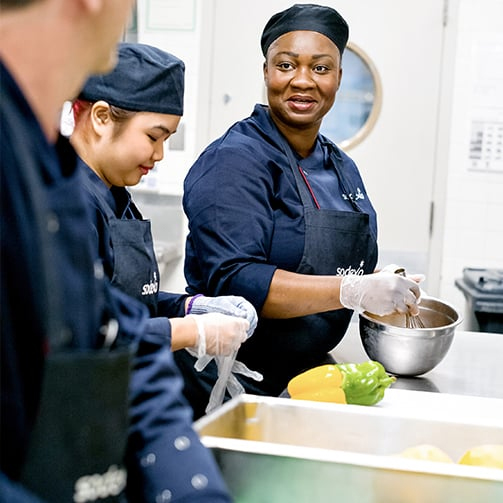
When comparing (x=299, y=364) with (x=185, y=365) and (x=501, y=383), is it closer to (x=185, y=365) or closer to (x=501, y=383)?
(x=185, y=365)

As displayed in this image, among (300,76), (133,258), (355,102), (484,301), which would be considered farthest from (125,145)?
(355,102)

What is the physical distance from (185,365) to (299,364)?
11.7 inches

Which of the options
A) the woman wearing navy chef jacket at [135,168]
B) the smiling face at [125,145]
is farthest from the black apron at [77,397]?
the smiling face at [125,145]

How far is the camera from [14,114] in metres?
0.64

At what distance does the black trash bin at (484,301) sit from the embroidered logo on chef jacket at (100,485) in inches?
108

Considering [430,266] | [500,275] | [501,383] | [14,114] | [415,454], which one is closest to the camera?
[14,114]

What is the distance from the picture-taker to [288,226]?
78.4 inches

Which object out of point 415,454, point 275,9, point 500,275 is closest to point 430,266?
point 500,275

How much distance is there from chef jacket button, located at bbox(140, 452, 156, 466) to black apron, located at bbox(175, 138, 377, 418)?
106cm

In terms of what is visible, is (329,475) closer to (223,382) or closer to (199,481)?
(199,481)

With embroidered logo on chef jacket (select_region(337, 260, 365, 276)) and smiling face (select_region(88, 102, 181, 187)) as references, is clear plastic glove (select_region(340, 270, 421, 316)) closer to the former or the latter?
embroidered logo on chef jacket (select_region(337, 260, 365, 276))

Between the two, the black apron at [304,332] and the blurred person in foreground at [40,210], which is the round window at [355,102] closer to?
the black apron at [304,332]

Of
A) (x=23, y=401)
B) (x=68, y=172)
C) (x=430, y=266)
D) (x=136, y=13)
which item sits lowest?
(x=430, y=266)

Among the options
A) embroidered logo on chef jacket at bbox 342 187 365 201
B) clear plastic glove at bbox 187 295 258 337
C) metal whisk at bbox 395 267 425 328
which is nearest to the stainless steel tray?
clear plastic glove at bbox 187 295 258 337
